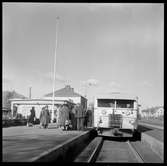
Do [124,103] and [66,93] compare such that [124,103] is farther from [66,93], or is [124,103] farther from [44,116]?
[66,93]

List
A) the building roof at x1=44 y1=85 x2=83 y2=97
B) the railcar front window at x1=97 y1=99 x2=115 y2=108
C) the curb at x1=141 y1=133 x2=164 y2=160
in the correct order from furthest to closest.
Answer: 1. the building roof at x1=44 y1=85 x2=83 y2=97
2. the railcar front window at x1=97 y1=99 x2=115 y2=108
3. the curb at x1=141 y1=133 x2=164 y2=160

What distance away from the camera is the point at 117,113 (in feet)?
64.2

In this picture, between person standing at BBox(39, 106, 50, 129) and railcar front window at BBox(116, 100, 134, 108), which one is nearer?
railcar front window at BBox(116, 100, 134, 108)

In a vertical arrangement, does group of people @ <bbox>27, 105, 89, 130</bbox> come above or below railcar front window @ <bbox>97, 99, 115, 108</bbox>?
below

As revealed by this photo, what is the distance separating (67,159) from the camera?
11.3 meters

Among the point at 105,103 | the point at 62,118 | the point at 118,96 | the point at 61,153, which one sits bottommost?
the point at 61,153

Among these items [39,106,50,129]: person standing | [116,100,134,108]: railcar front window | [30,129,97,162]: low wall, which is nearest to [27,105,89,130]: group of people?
[39,106,50,129]: person standing

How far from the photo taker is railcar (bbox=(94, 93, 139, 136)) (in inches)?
762

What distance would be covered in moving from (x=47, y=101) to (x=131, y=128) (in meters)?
24.1

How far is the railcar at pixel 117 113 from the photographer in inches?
762

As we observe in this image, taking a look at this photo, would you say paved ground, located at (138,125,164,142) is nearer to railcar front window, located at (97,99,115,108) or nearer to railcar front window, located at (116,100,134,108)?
railcar front window, located at (116,100,134,108)

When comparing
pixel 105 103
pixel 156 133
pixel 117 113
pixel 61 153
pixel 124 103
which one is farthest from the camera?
pixel 156 133

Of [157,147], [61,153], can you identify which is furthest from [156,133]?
[61,153]

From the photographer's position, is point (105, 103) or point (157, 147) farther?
point (105, 103)
